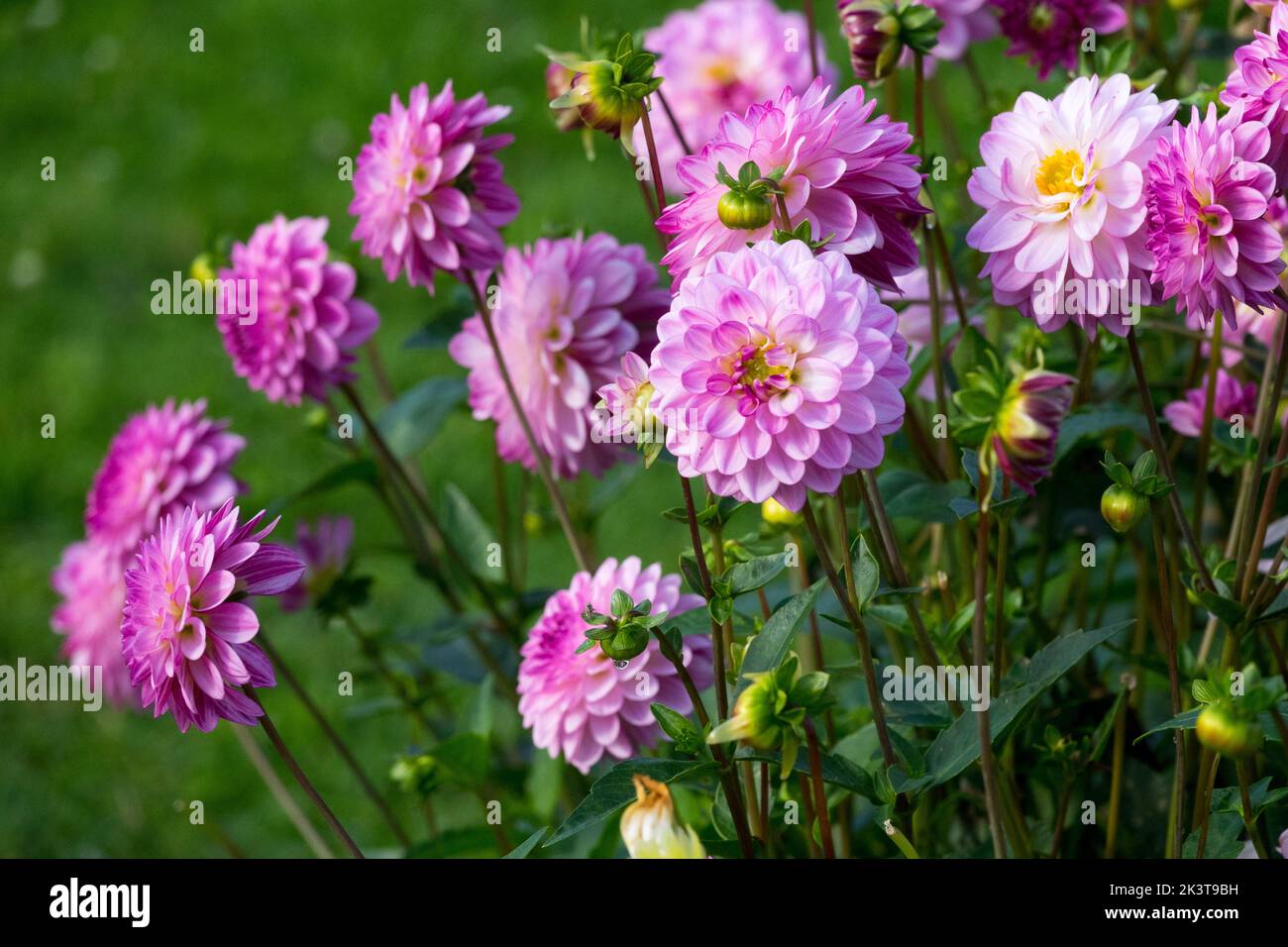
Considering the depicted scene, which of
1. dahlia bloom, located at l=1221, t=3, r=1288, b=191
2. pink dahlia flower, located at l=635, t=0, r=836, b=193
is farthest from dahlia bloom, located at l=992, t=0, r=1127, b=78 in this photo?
pink dahlia flower, located at l=635, t=0, r=836, b=193

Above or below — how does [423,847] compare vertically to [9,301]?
below

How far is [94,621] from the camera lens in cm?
111

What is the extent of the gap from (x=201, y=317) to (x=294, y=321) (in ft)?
4.50

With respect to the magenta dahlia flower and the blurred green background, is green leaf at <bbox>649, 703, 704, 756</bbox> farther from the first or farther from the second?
the blurred green background

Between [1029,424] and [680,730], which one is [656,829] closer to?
[680,730]

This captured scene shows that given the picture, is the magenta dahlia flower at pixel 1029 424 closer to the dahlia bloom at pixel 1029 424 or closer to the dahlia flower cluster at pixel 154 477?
the dahlia bloom at pixel 1029 424

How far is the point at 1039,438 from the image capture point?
55 centimetres

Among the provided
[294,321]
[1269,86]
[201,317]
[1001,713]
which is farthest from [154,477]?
[201,317]

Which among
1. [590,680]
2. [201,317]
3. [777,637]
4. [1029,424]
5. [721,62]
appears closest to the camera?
[1029,424]

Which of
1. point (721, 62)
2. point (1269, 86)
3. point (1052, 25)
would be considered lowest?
point (1269, 86)

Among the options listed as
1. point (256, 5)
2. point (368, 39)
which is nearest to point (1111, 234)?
point (368, 39)

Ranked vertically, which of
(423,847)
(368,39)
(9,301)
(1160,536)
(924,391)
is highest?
(368,39)
